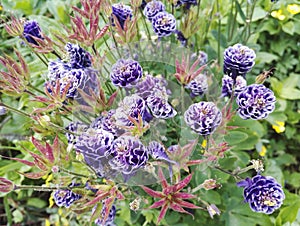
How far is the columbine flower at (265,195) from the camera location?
2.46 feet

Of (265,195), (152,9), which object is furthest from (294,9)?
(265,195)

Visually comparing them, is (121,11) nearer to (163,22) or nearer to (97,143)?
(163,22)

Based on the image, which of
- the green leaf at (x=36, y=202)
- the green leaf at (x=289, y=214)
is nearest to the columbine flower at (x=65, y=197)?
the green leaf at (x=289, y=214)

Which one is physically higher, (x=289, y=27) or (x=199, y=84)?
(x=199, y=84)

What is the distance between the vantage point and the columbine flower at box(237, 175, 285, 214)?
29.5 inches

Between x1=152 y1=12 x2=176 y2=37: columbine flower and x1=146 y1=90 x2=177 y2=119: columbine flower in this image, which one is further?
x1=152 y1=12 x2=176 y2=37: columbine flower

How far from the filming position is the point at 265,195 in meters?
0.75

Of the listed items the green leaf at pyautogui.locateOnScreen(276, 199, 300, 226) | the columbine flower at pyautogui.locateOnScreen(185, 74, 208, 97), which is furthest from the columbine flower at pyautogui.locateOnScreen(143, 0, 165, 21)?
the green leaf at pyautogui.locateOnScreen(276, 199, 300, 226)

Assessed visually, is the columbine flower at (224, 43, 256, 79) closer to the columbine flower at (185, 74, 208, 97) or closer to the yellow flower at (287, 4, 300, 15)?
the columbine flower at (185, 74, 208, 97)

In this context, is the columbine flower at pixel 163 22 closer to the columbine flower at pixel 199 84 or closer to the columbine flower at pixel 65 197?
the columbine flower at pixel 199 84

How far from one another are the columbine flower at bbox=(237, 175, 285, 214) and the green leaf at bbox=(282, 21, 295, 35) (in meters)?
0.80

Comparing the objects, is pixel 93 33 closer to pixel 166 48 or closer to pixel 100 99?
pixel 100 99

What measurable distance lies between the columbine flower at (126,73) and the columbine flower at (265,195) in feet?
0.98

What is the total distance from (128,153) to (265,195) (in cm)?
29
